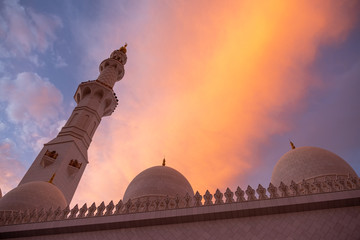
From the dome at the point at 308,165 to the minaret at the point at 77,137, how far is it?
14.5 metres

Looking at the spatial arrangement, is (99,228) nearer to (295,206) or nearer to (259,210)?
(259,210)

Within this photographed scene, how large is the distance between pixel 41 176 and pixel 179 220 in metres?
13.1

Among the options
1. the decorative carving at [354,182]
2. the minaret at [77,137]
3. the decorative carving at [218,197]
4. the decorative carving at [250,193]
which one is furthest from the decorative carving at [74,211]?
the decorative carving at [354,182]

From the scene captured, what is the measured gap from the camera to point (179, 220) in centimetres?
897

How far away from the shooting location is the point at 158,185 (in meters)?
15.1

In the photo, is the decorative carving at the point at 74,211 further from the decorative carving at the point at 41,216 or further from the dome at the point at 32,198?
the dome at the point at 32,198

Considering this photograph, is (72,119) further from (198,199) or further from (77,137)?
(198,199)

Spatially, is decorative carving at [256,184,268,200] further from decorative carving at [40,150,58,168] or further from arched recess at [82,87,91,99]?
arched recess at [82,87,91,99]

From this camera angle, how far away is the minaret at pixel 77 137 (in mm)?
17969

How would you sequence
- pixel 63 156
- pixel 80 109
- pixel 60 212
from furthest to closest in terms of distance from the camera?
pixel 80 109 < pixel 63 156 < pixel 60 212

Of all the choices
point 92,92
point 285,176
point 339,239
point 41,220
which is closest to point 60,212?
point 41,220

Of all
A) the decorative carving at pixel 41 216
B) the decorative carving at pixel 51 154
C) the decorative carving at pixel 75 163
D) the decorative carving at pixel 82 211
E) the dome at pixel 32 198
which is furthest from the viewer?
the decorative carving at pixel 75 163

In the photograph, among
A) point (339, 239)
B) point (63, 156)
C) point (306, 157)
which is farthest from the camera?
point (63, 156)

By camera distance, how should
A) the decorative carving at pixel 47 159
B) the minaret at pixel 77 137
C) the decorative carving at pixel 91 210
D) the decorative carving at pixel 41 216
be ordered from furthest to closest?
1. the decorative carving at pixel 47 159
2. the minaret at pixel 77 137
3. the decorative carving at pixel 41 216
4. the decorative carving at pixel 91 210
